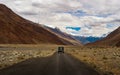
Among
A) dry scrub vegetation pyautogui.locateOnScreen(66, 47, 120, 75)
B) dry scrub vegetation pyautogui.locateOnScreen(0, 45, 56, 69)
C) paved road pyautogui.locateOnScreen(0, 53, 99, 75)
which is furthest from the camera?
dry scrub vegetation pyautogui.locateOnScreen(0, 45, 56, 69)

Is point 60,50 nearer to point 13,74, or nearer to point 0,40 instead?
point 13,74

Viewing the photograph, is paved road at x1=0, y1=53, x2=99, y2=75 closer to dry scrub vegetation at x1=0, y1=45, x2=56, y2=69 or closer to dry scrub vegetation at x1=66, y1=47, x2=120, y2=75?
dry scrub vegetation at x1=66, y1=47, x2=120, y2=75

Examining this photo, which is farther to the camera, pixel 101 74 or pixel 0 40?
pixel 0 40

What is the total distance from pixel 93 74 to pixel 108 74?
48.8 inches

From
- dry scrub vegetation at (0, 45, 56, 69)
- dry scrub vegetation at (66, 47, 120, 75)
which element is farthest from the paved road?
dry scrub vegetation at (0, 45, 56, 69)

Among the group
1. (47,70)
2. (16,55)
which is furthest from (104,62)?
(16,55)

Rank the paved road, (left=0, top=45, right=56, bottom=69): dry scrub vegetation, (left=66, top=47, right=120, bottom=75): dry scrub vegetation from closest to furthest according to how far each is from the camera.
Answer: the paved road → (left=66, top=47, right=120, bottom=75): dry scrub vegetation → (left=0, top=45, right=56, bottom=69): dry scrub vegetation

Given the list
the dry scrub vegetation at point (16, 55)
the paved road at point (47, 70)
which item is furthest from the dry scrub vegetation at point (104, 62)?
the dry scrub vegetation at point (16, 55)

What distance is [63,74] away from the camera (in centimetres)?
1911

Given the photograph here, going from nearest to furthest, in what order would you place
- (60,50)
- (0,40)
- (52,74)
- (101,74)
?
(52,74)
(101,74)
(60,50)
(0,40)

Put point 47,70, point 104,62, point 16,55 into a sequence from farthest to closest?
point 16,55, point 104,62, point 47,70

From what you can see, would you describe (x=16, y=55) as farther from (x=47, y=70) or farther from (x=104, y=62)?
(x=47, y=70)

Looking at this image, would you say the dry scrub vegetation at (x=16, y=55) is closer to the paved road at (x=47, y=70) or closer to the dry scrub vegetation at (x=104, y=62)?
the paved road at (x=47, y=70)

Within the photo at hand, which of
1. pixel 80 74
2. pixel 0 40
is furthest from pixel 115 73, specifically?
pixel 0 40
